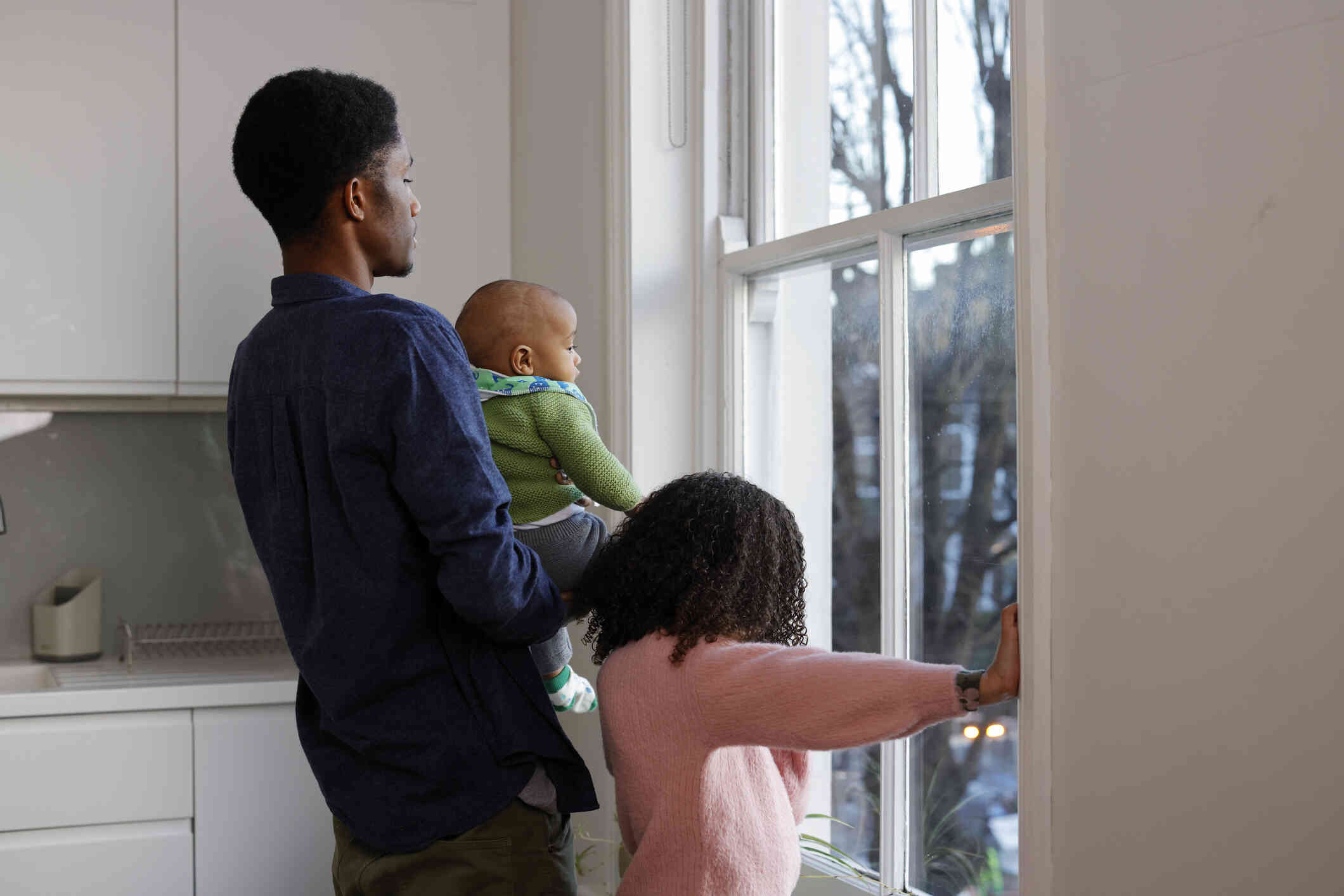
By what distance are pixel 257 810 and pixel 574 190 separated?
1.35m

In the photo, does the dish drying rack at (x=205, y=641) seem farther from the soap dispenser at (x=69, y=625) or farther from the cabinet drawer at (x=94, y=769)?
the cabinet drawer at (x=94, y=769)

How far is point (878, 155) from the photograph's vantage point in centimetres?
164

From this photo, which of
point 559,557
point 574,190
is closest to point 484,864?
point 559,557

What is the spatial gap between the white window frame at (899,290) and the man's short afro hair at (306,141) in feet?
1.94

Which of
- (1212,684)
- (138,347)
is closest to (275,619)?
(138,347)

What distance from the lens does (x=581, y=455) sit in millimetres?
1361

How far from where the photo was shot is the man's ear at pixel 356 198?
112 centimetres

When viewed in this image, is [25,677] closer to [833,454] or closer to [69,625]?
[69,625]

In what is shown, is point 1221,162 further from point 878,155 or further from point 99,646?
point 99,646

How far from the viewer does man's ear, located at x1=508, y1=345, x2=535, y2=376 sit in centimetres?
141

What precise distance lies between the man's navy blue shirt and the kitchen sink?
175 cm

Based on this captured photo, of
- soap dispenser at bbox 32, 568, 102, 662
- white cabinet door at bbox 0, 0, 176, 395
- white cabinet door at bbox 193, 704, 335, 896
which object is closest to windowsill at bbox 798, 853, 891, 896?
white cabinet door at bbox 193, 704, 335, 896

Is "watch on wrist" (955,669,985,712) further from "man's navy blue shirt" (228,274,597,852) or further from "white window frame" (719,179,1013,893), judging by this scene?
"white window frame" (719,179,1013,893)

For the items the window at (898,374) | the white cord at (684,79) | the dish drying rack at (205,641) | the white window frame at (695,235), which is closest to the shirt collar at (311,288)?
the window at (898,374)
